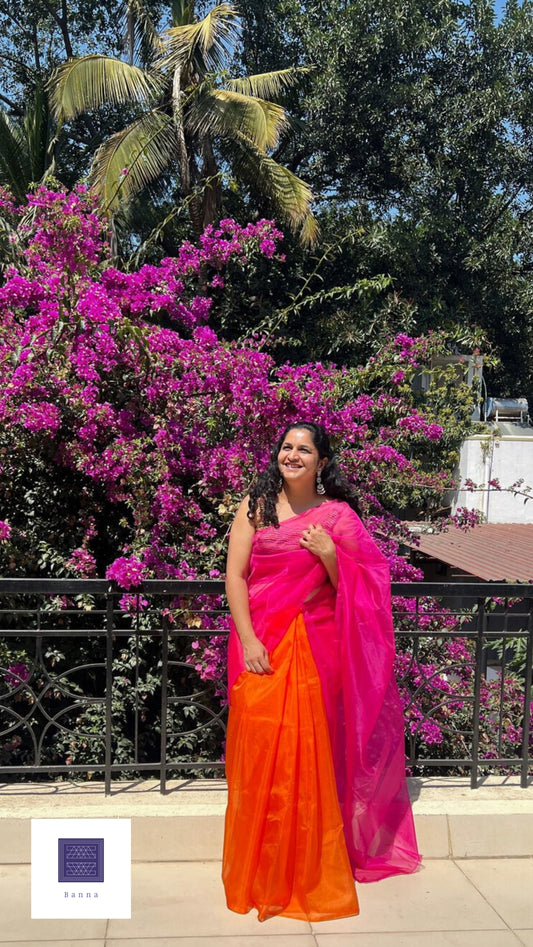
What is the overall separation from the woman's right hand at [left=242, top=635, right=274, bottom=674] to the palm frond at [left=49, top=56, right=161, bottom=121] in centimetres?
1009

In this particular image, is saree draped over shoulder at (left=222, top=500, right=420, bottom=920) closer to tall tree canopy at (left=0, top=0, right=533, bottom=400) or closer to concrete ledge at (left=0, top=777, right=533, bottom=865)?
concrete ledge at (left=0, top=777, right=533, bottom=865)

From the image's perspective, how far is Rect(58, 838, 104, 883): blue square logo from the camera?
8.93 ft

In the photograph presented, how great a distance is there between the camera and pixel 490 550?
10625 mm

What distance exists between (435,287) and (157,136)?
15.5ft

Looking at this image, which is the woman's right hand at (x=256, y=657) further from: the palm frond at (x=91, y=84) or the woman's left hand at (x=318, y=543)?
the palm frond at (x=91, y=84)

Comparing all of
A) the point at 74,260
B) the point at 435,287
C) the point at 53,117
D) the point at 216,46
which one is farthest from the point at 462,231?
the point at 74,260

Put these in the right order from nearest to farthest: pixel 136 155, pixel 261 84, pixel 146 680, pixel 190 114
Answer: pixel 146 680
pixel 136 155
pixel 190 114
pixel 261 84

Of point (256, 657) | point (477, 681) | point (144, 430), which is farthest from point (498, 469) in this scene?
point (256, 657)

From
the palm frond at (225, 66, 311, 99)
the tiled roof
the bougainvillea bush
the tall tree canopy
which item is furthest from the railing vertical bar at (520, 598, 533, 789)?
the palm frond at (225, 66, 311, 99)

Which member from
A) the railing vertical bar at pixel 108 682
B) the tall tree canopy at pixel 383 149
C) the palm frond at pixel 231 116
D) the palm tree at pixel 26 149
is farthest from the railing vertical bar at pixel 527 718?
the palm tree at pixel 26 149

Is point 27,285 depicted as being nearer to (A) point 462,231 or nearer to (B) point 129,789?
(B) point 129,789

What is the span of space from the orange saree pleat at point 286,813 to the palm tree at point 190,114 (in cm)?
886

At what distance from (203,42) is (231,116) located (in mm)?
1034

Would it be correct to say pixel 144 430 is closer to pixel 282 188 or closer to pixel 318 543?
pixel 318 543
